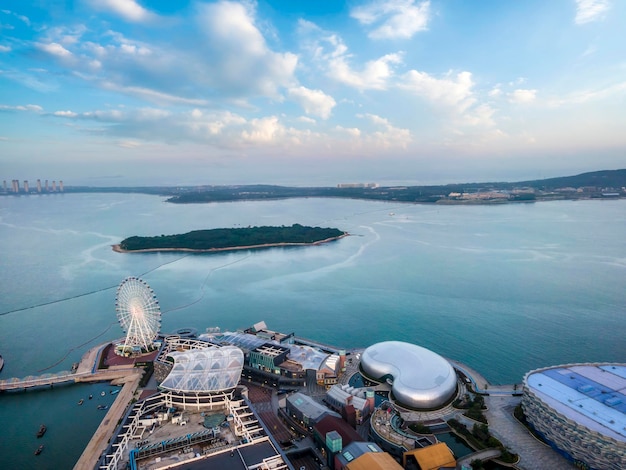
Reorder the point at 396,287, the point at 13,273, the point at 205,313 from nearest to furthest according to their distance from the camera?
the point at 205,313, the point at 396,287, the point at 13,273

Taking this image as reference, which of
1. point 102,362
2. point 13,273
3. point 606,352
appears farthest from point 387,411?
point 13,273

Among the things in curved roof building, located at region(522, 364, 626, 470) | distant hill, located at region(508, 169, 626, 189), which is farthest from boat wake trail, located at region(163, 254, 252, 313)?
distant hill, located at region(508, 169, 626, 189)

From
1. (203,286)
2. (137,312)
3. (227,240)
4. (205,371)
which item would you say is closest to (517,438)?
(205,371)

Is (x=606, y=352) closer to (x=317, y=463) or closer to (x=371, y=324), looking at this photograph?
(x=371, y=324)

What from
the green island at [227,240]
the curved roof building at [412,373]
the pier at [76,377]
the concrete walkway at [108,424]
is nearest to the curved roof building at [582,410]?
the curved roof building at [412,373]

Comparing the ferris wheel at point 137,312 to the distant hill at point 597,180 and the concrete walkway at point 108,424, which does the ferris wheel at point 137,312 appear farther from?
the distant hill at point 597,180

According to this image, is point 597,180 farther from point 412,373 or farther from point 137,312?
point 137,312

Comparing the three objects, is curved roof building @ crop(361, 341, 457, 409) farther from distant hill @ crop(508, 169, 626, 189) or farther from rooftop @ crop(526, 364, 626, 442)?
distant hill @ crop(508, 169, 626, 189)
